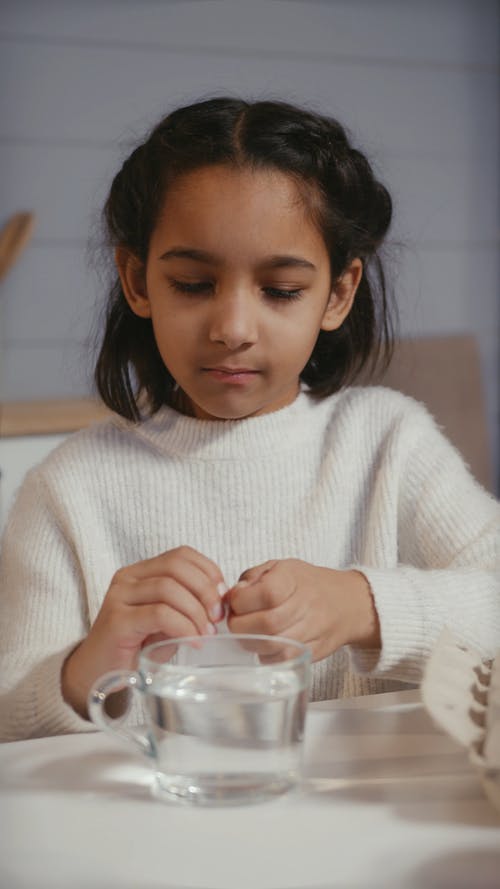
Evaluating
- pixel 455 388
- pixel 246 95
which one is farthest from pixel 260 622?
pixel 455 388

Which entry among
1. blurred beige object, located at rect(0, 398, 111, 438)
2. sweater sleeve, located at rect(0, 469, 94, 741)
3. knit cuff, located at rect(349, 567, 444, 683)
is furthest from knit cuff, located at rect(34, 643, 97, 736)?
blurred beige object, located at rect(0, 398, 111, 438)

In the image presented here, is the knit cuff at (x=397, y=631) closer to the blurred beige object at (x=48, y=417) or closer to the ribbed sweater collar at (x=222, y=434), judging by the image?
the ribbed sweater collar at (x=222, y=434)

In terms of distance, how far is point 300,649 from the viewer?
0.26m

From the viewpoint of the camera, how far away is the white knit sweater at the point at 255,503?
1.50ft

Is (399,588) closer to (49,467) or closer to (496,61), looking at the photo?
(49,467)

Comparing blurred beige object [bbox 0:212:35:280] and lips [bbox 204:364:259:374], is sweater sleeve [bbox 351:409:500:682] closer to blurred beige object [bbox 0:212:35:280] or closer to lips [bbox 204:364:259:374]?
lips [bbox 204:364:259:374]

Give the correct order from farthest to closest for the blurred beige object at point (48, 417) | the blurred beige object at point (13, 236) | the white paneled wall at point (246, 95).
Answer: the blurred beige object at point (13, 236), the blurred beige object at point (48, 417), the white paneled wall at point (246, 95)

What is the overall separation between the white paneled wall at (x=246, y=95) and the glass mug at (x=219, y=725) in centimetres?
30

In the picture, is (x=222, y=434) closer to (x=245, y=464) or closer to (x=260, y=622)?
(x=245, y=464)

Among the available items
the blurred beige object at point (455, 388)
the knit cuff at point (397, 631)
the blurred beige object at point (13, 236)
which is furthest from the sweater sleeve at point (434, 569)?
the blurred beige object at point (13, 236)

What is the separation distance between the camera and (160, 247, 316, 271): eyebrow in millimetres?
392

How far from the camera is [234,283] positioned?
0.39 metres

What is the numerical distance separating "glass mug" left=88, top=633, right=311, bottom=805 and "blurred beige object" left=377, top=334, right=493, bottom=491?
0.59 meters

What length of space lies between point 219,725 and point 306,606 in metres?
0.11
